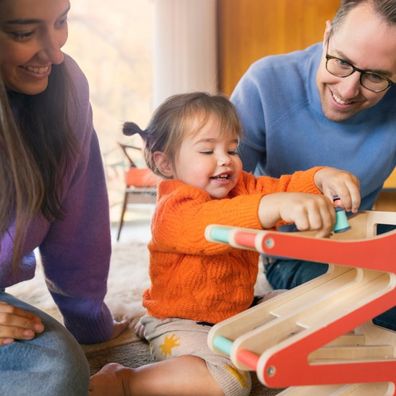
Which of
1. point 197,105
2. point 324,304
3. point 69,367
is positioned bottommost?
point 69,367

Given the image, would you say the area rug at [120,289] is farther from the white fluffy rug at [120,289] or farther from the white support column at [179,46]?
the white support column at [179,46]

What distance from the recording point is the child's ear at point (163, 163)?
0.97m

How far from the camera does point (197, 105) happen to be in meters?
0.95

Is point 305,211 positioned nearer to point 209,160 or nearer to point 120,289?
point 209,160

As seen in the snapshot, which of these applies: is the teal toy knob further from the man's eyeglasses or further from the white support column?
the white support column

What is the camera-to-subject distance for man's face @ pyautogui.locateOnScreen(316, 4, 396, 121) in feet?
3.05

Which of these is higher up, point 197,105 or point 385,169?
point 197,105

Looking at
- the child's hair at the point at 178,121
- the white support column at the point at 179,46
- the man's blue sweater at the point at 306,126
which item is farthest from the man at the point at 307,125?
the white support column at the point at 179,46

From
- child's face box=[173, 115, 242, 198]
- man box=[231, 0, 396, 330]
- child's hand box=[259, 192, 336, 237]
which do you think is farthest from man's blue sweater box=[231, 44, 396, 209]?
child's hand box=[259, 192, 336, 237]

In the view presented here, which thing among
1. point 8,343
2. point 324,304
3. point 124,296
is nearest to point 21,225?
point 8,343

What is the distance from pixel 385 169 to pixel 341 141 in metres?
0.16

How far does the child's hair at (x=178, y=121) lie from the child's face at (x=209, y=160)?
0.01m

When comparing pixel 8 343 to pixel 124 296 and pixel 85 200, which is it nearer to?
pixel 85 200

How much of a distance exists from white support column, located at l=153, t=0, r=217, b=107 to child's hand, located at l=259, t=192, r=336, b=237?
2.39 meters
